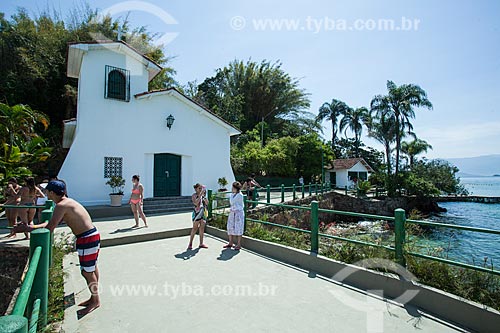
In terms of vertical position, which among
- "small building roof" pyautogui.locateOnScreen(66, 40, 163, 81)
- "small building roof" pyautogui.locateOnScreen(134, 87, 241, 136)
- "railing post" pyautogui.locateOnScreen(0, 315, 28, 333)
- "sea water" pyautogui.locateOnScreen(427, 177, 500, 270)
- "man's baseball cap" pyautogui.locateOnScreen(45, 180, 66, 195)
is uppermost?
"small building roof" pyautogui.locateOnScreen(66, 40, 163, 81)

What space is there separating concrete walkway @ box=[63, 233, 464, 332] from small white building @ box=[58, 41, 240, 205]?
22.0ft

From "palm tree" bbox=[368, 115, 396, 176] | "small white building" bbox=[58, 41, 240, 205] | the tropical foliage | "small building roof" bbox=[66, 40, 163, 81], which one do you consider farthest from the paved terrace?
"palm tree" bbox=[368, 115, 396, 176]

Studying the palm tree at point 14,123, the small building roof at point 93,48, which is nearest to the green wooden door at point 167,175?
the small building roof at point 93,48

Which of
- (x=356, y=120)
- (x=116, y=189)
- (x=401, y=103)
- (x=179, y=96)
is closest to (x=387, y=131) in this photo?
(x=401, y=103)

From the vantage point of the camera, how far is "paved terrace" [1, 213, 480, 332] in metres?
3.35

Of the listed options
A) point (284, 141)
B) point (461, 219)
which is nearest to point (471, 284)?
point (284, 141)

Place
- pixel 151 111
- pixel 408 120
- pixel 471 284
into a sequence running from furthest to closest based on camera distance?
pixel 408 120
pixel 151 111
pixel 471 284

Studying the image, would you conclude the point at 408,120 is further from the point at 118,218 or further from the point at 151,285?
the point at 151,285

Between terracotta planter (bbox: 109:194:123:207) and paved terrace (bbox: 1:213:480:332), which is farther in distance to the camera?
terracotta planter (bbox: 109:194:123:207)

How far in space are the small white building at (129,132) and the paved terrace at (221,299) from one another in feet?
21.3

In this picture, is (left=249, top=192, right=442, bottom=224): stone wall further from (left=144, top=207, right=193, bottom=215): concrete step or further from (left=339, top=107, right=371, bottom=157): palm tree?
(left=339, top=107, right=371, bottom=157): palm tree

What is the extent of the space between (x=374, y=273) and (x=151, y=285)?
360 centimetres

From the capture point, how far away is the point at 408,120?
33.0m

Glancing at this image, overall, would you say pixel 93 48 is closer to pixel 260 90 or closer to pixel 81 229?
pixel 81 229
